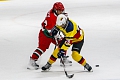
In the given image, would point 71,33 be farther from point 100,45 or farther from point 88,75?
point 100,45

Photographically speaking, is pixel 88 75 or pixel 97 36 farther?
pixel 97 36

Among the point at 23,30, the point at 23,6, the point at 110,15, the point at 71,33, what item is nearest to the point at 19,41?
the point at 23,30

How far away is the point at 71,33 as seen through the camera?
12.5 feet

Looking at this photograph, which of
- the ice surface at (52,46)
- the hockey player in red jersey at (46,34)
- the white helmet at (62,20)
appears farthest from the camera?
the hockey player in red jersey at (46,34)

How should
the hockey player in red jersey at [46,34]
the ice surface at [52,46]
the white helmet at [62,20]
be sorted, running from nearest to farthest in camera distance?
the white helmet at [62,20]
the ice surface at [52,46]
the hockey player in red jersey at [46,34]

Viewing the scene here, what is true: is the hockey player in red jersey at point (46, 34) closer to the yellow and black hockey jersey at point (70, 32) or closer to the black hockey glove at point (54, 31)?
the black hockey glove at point (54, 31)

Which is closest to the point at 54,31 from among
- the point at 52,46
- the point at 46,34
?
the point at 46,34

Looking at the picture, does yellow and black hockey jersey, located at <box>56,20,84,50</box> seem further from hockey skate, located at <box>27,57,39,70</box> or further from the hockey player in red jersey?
hockey skate, located at <box>27,57,39,70</box>

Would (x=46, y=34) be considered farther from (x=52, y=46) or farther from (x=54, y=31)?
(x=52, y=46)

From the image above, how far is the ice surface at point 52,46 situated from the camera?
4.01 metres

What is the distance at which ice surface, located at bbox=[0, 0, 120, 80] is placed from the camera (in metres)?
4.01

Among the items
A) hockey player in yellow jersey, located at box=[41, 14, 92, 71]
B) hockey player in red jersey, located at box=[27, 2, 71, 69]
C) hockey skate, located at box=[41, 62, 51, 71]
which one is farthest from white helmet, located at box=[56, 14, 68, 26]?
hockey skate, located at box=[41, 62, 51, 71]

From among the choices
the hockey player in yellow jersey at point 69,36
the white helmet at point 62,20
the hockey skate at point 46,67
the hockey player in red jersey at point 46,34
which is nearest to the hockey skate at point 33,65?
the hockey player in red jersey at point 46,34

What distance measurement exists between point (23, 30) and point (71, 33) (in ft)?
10.2
